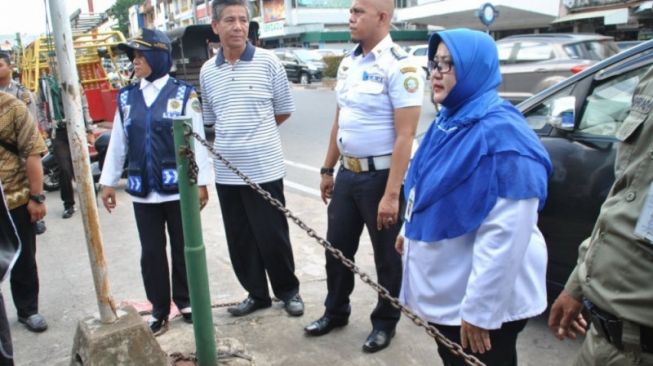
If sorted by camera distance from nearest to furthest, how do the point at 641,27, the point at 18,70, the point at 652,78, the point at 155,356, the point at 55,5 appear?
the point at 652,78 → the point at 55,5 → the point at 155,356 → the point at 18,70 → the point at 641,27

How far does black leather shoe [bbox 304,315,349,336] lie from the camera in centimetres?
313

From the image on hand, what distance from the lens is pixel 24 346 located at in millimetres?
3250

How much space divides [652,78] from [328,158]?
6.57ft

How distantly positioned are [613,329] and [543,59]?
913 cm

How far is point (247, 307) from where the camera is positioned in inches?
135

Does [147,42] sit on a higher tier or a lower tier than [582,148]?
higher

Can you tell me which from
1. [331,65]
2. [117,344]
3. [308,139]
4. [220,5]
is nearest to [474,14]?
[331,65]

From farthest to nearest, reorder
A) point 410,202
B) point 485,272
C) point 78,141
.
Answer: point 78,141
point 410,202
point 485,272

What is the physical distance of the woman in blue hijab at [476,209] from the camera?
5.41 ft

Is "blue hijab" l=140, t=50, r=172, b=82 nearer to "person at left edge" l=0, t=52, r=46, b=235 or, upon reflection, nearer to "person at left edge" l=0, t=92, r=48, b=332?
"person at left edge" l=0, t=92, r=48, b=332

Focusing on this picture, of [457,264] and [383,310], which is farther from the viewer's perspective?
[383,310]

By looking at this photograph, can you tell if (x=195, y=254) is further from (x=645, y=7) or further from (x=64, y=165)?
(x=645, y=7)

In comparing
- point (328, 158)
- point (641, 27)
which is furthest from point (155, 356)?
point (641, 27)

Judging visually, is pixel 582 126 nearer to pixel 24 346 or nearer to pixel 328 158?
pixel 328 158
